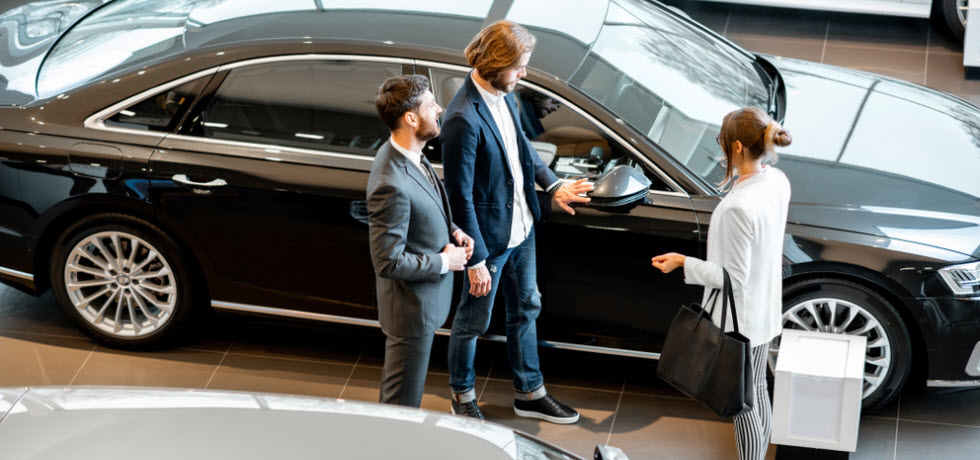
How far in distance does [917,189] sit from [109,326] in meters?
3.36

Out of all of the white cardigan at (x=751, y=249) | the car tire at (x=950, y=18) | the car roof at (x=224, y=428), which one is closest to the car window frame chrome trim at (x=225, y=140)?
the white cardigan at (x=751, y=249)

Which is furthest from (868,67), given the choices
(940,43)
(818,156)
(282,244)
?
(282,244)

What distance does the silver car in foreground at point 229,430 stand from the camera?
103 inches

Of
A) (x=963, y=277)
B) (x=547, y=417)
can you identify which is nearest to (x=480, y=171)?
(x=547, y=417)

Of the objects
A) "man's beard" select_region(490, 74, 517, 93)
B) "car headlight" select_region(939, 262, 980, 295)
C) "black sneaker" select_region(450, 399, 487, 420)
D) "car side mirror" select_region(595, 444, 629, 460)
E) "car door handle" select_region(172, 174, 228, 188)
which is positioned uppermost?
"man's beard" select_region(490, 74, 517, 93)

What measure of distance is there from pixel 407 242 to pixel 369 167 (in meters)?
0.75

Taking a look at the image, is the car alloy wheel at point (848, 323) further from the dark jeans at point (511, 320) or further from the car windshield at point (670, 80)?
the dark jeans at point (511, 320)

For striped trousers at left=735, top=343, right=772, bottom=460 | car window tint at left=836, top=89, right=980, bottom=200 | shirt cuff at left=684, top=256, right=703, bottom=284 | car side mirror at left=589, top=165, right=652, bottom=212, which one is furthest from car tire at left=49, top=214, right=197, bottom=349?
car window tint at left=836, top=89, right=980, bottom=200

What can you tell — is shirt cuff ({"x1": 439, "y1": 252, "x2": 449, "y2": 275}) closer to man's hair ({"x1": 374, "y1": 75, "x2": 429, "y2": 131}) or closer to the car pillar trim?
man's hair ({"x1": 374, "y1": 75, "x2": 429, "y2": 131})

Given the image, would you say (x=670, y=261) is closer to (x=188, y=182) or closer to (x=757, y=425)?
(x=757, y=425)

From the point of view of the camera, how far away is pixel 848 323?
4.31 meters

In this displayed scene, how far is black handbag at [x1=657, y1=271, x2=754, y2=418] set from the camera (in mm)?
3471

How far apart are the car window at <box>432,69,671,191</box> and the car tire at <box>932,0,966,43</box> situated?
398cm

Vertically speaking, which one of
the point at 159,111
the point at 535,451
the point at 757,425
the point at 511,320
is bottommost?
the point at 757,425
